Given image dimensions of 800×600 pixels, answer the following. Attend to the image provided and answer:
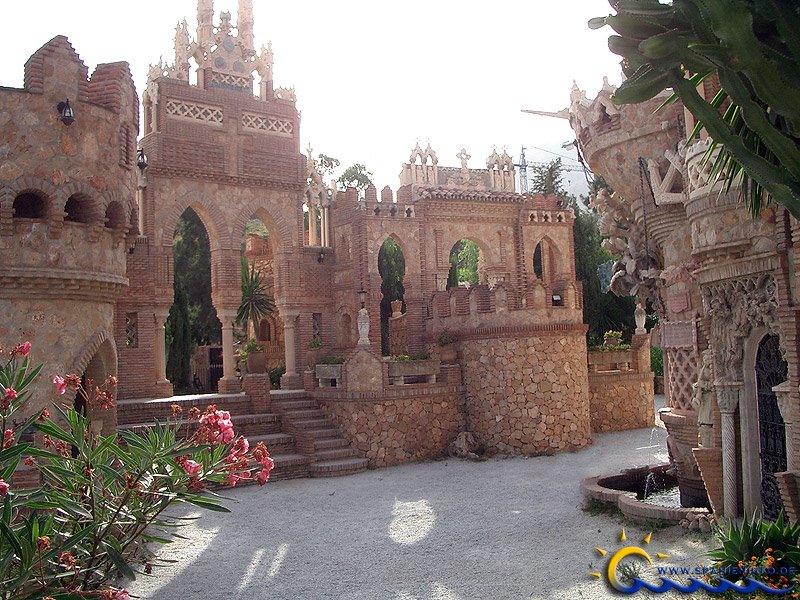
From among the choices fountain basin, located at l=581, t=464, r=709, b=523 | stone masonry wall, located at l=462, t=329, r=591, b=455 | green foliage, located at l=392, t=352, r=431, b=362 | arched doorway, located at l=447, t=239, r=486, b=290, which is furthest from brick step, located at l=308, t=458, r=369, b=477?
arched doorway, located at l=447, t=239, r=486, b=290

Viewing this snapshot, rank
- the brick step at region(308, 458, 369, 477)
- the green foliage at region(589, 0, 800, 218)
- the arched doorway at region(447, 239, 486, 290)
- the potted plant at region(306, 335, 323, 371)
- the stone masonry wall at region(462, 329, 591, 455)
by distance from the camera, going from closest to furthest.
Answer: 1. the green foliage at region(589, 0, 800, 218)
2. the brick step at region(308, 458, 369, 477)
3. the stone masonry wall at region(462, 329, 591, 455)
4. the potted plant at region(306, 335, 323, 371)
5. the arched doorway at region(447, 239, 486, 290)

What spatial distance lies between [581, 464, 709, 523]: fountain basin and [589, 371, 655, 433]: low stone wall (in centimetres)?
693

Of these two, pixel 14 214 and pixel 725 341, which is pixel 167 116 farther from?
pixel 725 341

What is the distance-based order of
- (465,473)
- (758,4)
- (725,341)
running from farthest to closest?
(465,473), (725,341), (758,4)

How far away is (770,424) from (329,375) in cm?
1080

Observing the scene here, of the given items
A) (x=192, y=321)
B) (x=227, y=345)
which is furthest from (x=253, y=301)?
(x=227, y=345)

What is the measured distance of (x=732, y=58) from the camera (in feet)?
15.8

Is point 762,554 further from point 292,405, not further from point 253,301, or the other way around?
point 253,301

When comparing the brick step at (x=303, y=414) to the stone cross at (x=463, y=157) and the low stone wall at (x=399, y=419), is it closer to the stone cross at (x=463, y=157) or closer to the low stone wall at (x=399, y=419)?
the low stone wall at (x=399, y=419)

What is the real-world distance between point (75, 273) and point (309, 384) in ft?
27.0

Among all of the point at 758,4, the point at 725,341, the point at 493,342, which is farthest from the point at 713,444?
the point at 493,342

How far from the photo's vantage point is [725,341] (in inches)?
368

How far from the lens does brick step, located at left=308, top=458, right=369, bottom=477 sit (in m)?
15.7

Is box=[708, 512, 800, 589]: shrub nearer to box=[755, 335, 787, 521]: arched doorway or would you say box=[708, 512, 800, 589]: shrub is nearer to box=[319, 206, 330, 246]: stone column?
box=[755, 335, 787, 521]: arched doorway
